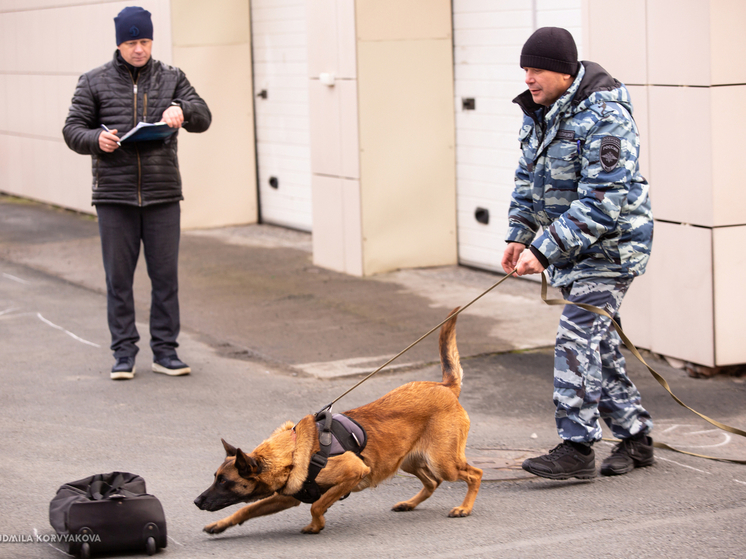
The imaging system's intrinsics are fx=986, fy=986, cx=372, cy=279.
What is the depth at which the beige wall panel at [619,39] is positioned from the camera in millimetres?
6879

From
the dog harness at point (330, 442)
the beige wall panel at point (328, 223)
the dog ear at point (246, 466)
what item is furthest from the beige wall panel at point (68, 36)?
the dog ear at point (246, 466)

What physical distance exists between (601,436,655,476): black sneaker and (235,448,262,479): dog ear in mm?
1951

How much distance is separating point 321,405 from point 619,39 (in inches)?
132

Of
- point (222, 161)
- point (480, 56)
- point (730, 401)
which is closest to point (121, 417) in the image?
point (730, 401)

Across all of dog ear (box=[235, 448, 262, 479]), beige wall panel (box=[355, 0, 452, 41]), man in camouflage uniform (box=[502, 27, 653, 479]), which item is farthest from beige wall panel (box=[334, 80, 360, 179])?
dog ear (box=[235, 448, 262, 479])

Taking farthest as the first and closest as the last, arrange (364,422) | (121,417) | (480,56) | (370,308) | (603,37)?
(480,56) < (370,308) < (603,37) < (121,417) < (364,422)

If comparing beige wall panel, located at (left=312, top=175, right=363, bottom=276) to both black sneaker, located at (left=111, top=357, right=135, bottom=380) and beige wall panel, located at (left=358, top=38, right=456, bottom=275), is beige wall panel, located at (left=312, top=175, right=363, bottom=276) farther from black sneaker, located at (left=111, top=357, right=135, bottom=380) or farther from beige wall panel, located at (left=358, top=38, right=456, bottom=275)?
black sneaker, located at (left=111, top=357, right=135, bottom=380)

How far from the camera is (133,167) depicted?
6617 mm

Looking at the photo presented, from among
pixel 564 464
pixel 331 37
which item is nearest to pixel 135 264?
pixel 564 464

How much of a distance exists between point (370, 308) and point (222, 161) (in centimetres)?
524

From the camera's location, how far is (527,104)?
492 centimetres

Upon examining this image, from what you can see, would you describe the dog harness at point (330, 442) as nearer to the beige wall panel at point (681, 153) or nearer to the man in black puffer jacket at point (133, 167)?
the man in black puffer jacket at point (133, 167)

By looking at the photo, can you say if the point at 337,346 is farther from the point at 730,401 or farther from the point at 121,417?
the point at 730,401

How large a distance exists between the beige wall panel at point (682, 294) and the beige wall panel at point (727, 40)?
3.36 ft
